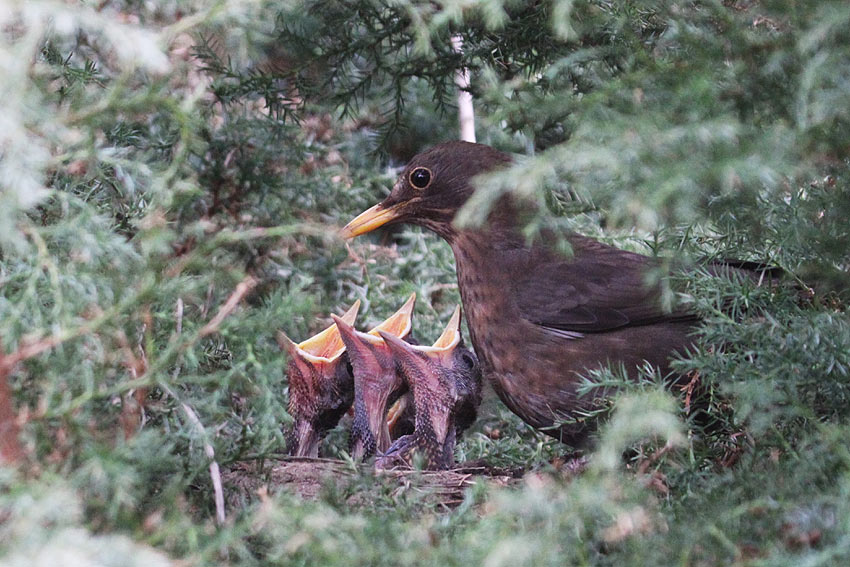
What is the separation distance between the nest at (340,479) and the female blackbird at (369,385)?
1.20 feet

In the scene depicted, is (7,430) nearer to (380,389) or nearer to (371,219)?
(380,389)

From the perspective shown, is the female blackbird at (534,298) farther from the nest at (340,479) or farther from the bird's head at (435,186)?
the nest at (340,479)

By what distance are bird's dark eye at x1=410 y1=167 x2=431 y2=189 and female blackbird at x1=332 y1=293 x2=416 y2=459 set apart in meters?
0.51

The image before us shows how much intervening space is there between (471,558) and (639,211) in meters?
Result: 0.56

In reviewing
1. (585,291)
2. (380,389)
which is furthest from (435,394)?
(585,291)

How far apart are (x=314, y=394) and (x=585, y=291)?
37.7 inches

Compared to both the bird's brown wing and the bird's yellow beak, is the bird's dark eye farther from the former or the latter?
the bird's brown wing

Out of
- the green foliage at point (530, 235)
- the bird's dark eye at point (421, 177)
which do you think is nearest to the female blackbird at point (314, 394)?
the bird's dark eye at point (421, 177)

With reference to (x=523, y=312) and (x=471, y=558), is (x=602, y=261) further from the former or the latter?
(x=471, y=558)

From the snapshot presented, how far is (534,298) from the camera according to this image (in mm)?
3029

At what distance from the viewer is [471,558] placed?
135 cm

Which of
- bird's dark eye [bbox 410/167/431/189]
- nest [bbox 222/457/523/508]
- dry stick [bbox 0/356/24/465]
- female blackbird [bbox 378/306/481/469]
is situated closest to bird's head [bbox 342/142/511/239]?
bird's dark eye [bbox 410/167/431/189]

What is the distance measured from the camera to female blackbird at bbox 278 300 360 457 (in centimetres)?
317

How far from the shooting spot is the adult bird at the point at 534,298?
2871 mm
